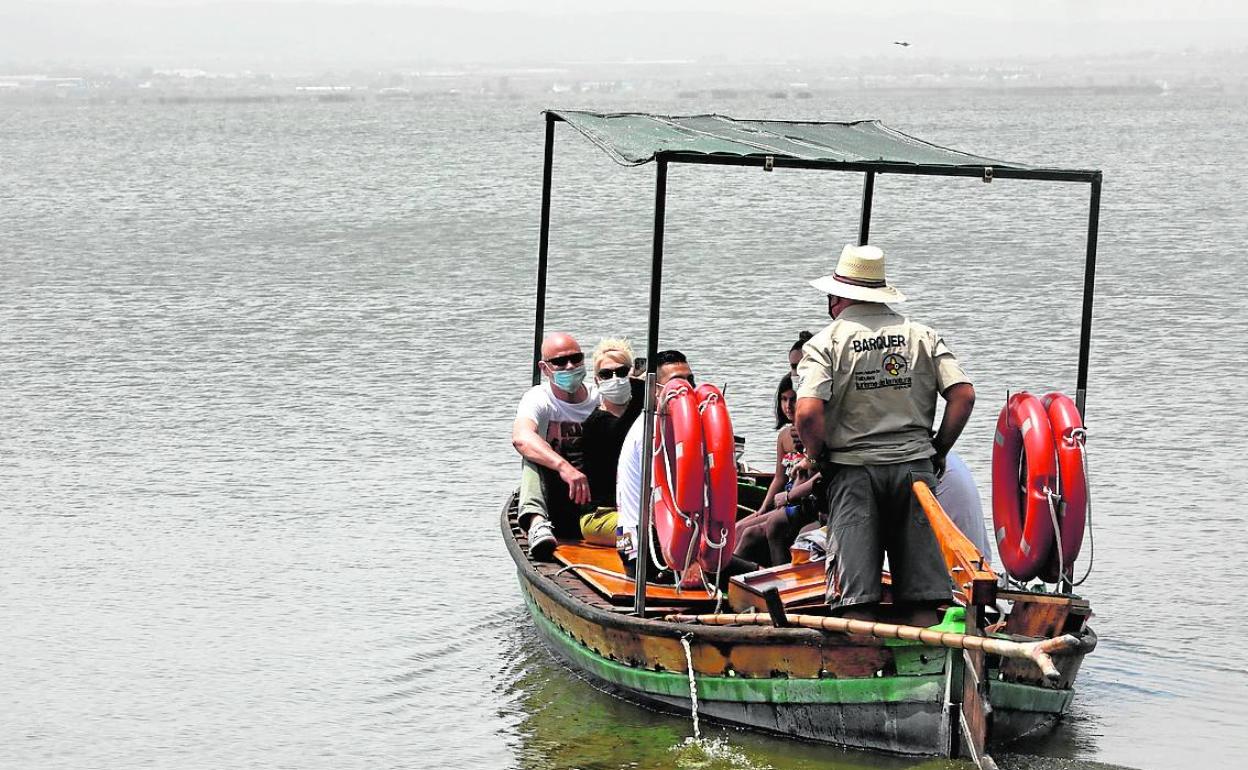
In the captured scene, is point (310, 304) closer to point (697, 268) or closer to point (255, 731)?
point (697, 268)

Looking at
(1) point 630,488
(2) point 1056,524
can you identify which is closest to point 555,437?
(1) point 630,488

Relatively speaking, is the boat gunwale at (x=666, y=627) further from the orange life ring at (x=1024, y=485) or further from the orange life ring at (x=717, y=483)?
the orange life ring at (x=1024, y=485)

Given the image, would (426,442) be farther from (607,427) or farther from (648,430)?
(648,430)

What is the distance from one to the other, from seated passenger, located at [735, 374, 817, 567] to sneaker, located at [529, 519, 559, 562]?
108cm

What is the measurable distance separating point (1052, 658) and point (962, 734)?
0.48m

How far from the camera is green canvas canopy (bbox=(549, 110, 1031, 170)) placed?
27.5ft

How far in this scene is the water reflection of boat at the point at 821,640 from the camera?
751cm

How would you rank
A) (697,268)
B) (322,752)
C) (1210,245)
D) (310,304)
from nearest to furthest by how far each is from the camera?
(322,752)
(310,304)
(697,268)
(1210,245)

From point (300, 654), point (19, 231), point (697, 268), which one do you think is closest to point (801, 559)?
point (300, 654)

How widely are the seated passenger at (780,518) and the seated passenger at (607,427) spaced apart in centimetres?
89

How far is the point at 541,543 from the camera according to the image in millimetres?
9828

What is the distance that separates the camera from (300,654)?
10648 millimetres

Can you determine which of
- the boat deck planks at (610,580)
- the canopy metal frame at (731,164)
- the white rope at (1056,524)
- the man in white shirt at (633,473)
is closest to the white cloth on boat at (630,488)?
the man in white shirt at (633,473)

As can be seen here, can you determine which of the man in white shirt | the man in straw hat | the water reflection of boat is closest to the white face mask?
the man in white shirt
